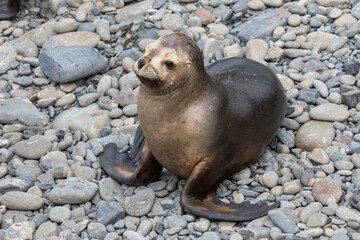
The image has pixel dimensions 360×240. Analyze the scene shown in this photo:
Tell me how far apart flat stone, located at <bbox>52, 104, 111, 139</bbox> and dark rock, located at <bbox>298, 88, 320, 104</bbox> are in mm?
1854

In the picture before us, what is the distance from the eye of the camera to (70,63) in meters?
7.26

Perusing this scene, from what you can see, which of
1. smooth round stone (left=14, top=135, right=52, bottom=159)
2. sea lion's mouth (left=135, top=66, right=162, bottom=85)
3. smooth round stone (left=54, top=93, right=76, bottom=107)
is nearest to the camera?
sea lion's mouth (left=135, top=66, right=162, bottom=85)

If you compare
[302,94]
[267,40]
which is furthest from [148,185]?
[267,40]

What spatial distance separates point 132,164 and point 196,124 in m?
1.03

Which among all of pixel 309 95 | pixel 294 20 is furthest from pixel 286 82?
pixel 294 20

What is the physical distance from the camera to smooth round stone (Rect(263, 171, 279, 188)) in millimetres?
5674

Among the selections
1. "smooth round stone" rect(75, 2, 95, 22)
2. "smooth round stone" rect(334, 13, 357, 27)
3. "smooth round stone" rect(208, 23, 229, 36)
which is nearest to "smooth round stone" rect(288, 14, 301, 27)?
"smooth round stone" rect(334, 13, 357, 27)

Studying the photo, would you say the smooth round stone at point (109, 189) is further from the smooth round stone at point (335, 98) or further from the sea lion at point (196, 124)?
the smooth round stone at point (335, 98)

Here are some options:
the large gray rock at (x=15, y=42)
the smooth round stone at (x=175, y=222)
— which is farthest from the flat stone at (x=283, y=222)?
the large gray rock at (x=15, y=42)

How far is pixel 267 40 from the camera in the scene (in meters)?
7.80

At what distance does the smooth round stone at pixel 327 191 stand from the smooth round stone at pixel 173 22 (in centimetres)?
326

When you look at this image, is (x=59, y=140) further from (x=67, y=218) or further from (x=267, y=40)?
(x=267, y=40)

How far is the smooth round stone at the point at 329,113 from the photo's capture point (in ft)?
20.8

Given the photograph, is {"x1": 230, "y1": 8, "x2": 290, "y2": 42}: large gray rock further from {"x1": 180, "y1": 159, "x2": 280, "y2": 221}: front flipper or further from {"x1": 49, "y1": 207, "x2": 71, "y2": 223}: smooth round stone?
{"x1": 49, "y1": 207, "x2": 71, "y2": 223}: smooth round stone
